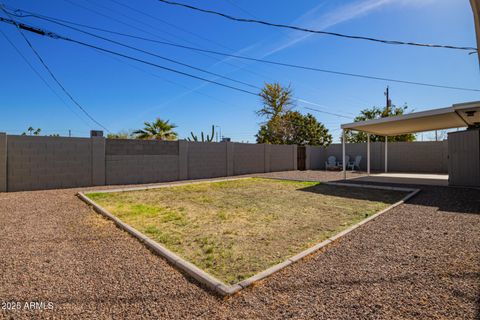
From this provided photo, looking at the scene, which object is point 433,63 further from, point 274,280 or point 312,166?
point 274,280

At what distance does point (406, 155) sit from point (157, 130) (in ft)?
49.4

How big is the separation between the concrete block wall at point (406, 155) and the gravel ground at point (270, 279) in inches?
455

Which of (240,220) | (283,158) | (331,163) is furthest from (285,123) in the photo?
(240,220)

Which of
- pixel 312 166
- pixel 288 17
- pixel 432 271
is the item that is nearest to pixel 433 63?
pixel 288 17

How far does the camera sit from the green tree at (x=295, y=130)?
2241cm

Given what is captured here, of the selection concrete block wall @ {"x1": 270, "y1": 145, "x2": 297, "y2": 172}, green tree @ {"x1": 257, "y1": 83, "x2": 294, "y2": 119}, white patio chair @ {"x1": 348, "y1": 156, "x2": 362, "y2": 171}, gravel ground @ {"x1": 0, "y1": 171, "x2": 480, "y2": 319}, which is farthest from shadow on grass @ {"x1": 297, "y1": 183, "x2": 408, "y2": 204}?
green tree @ {"x1": 257, "y1": 83, "x2": 294, "y2": 119}

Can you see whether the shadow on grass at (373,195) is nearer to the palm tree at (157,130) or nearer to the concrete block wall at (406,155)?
the concrete block wall at (406,155)

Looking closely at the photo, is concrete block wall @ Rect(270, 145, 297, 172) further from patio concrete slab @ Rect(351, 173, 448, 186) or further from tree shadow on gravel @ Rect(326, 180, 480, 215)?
tree shadow on gravel @ Rect(326, 180, 480, 215)

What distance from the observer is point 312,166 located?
17.0m

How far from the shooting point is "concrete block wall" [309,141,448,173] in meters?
13.0

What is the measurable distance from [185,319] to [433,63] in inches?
484

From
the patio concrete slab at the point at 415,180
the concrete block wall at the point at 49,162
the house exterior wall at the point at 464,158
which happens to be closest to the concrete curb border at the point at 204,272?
the concrete block wall at the point at 49,162

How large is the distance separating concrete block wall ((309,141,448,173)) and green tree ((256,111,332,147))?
548 cm

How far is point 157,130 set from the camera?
14703 millimetres
